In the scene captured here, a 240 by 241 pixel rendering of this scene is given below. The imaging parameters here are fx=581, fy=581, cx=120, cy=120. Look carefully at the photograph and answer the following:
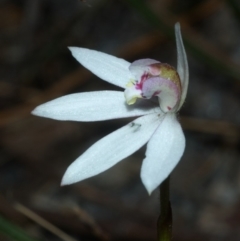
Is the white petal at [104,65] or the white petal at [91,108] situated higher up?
the white petal at [104,65]

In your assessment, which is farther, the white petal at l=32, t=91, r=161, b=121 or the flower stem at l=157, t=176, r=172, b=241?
the white petal at l=32, t=91, r=161, b=121

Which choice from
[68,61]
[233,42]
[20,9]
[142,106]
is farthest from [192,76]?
[142,106]

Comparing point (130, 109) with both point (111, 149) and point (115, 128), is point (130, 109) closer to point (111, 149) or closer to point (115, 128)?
point (111, 149)

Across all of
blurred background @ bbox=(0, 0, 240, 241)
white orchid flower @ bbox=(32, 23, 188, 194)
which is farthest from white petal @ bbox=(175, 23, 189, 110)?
blurred background @ bbox=(0, 0, 240, 241)

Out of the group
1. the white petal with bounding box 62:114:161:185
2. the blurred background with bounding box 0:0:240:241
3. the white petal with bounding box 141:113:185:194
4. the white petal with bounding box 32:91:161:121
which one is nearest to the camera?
the white petal with bounding box 141:113:185:194

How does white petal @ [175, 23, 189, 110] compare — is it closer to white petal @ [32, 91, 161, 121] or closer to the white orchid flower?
the white orchid flower

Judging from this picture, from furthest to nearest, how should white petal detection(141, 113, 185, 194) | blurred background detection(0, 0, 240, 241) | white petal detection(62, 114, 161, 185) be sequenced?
blurred background detection(0, 0, 240, 241), white petal detection(62, 114, 161, 185), white petal detection(141, 113, 185, 194)

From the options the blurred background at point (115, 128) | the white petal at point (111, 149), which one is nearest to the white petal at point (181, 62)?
the white petal at point (111, 149)

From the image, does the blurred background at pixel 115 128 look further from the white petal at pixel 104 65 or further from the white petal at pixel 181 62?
the white petal at pixel 181 62
